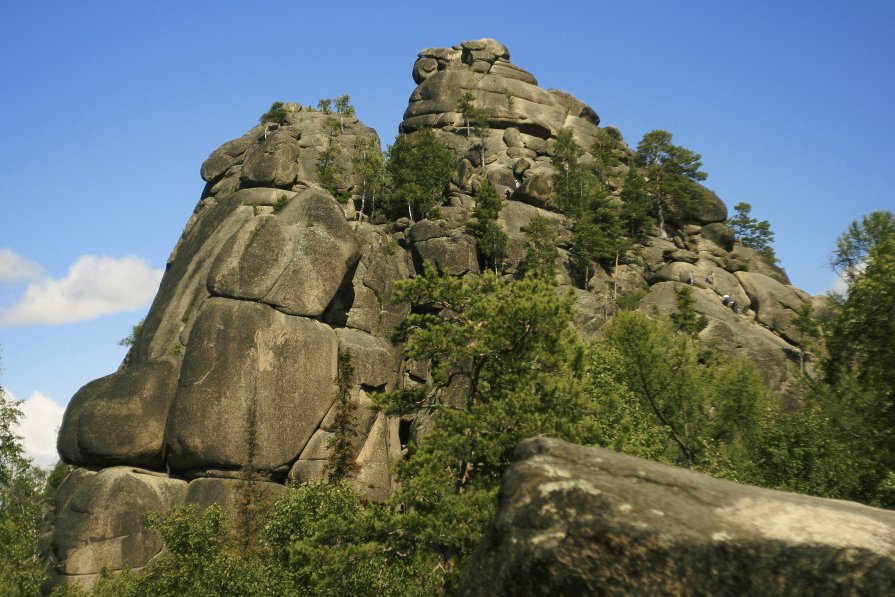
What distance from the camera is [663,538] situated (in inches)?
355

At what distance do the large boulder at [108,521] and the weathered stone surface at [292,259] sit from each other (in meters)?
14.2

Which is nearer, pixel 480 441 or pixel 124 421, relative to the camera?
pixel 480 441

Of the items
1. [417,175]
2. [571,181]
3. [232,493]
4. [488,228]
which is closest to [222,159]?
[417,175]

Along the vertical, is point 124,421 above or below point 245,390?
below

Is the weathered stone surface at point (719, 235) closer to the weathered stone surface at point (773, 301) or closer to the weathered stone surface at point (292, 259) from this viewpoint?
the weathered stone surface at point (773, 301)

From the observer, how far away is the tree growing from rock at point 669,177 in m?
99.1

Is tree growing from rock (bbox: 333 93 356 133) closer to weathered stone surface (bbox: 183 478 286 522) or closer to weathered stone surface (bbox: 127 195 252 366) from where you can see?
weathered stone surface (bbox: 127 195 252 366)

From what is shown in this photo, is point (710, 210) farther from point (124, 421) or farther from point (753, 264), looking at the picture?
point (124, 421)

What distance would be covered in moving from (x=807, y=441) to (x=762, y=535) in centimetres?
2886

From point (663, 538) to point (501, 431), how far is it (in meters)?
15.2

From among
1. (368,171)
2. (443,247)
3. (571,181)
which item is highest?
(571,181)

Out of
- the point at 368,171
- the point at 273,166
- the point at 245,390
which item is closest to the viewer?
the point at 245,390

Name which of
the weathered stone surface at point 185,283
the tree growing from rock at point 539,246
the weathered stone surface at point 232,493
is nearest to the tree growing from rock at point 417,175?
the tree growing from rock at point 539,246

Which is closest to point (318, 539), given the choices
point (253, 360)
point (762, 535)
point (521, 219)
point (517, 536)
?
point (517, 536)
